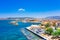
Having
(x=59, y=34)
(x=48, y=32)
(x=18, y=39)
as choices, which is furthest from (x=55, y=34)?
(x=18, y=39)

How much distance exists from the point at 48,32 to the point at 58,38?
24.5 ft

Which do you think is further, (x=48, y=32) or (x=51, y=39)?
(x=48, y=32)

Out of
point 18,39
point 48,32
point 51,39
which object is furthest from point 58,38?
point 18,39

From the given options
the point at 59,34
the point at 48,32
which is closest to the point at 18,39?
the point at 48,32

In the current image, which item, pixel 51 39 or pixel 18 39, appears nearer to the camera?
pixel 51 39

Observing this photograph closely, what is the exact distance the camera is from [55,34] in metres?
33.6

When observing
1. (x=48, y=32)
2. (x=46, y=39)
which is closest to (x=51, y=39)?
(x=46, y=39)

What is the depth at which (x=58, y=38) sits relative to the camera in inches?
1271

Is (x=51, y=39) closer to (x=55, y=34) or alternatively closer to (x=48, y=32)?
(x=55, y=34)

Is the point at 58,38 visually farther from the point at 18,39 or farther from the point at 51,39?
the point at 18,39

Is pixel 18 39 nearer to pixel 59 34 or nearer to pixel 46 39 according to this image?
pixel 46 39

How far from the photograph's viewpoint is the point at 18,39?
125ft

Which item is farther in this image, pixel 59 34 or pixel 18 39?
pixel 18 39

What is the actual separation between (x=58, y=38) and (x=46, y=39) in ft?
8.59
